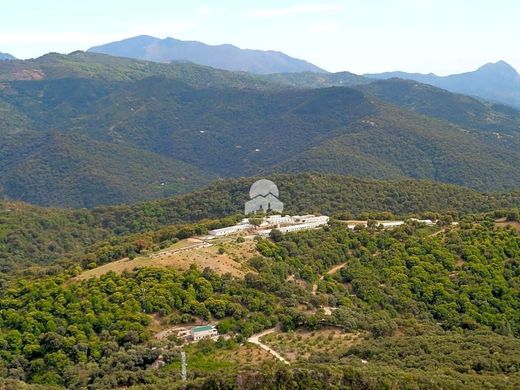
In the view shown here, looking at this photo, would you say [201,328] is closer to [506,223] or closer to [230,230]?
[230,230]

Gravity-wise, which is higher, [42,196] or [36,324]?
[36,324]

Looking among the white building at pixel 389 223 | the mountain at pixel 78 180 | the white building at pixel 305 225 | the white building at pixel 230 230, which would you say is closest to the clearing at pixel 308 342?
the white building at pixel 305 225

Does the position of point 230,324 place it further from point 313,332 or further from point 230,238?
point 230,238

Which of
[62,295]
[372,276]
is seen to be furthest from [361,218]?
[62,295]

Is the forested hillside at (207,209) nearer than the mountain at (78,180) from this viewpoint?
Yes

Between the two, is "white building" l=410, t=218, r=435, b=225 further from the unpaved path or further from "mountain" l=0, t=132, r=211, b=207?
"mountain" l=0, t=132, r=211, b=207

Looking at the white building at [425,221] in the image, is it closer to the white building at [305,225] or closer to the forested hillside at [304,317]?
the forested hillside at [304,317]

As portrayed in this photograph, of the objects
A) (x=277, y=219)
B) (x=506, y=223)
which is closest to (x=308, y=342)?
(x=277, y=219)

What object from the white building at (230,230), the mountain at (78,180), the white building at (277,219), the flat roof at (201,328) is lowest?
the mountain at (78,180)
